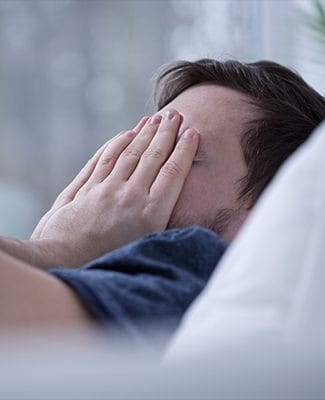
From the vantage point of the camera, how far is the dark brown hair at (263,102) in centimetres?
122

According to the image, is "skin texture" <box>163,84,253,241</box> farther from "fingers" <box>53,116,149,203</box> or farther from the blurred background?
the blurred background

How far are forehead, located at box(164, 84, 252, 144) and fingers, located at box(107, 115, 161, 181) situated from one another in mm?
53

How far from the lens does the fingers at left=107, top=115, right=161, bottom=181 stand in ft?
4.17

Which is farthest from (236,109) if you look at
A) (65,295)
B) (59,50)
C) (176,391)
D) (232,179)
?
(59,50)

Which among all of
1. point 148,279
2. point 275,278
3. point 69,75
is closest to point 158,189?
point 148,279

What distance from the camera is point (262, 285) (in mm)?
508

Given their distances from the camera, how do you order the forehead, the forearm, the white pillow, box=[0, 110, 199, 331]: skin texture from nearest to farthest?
the white pillow, the forearm, box=[0, 110, 199, 331]: skin texture, the forehead

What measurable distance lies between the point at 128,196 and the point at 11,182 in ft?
4.44

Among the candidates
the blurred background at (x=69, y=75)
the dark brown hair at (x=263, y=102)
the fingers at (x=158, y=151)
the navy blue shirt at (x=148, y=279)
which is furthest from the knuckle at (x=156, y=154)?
the blurred background at (x=69, y=75)

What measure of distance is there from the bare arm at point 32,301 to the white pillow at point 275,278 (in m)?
0.16

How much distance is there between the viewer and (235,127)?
1.25m

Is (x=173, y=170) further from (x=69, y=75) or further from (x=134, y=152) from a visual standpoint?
(x=69, y=75)

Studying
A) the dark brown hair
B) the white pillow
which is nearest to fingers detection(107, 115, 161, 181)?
the dark brown hair

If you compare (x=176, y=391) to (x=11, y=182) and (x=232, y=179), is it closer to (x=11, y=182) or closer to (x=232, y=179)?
(x=232, y=179)
